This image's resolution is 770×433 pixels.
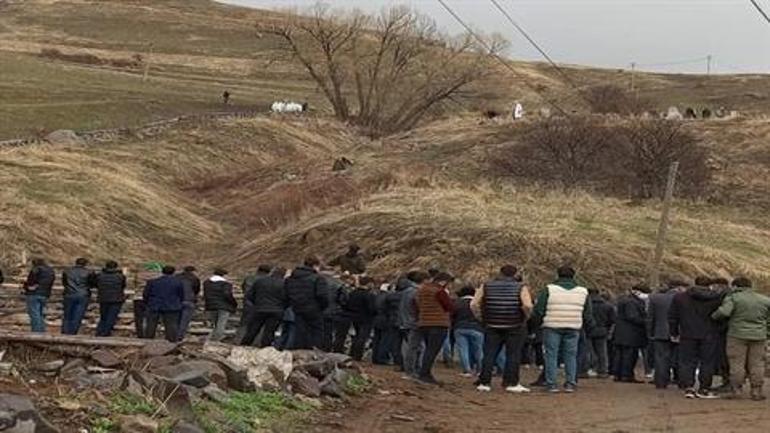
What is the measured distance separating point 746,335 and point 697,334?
0.69 metres

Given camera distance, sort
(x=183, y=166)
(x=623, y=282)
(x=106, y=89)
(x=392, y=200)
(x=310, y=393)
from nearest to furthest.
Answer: (x=310, y=393), (x=623, y=282), (x=392, y=200), (x=183, y=166), (x=106, y=89)

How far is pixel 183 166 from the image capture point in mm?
46344

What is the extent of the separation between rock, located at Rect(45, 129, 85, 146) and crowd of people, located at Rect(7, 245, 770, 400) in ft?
82.8

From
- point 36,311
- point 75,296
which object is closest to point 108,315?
point 75,296

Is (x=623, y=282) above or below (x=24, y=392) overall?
below

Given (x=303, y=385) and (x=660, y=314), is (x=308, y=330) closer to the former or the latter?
(x=303, y=385)

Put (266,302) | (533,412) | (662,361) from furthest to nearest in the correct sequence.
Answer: (266,302) → (662,361) → (533,412)

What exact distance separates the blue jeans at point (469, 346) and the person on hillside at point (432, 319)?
1972 mm

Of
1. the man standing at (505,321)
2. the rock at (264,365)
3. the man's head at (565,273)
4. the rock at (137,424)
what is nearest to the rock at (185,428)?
the rock at (137,424)

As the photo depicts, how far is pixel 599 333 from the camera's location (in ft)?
59.4

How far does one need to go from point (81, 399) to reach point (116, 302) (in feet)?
33.1

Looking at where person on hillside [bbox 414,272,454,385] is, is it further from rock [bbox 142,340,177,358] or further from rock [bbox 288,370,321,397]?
rock [bbox 142,340,177,358]

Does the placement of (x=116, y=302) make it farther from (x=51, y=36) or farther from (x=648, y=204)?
(x=51, y=36)

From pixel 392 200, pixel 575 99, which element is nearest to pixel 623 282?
pixel 392 200
